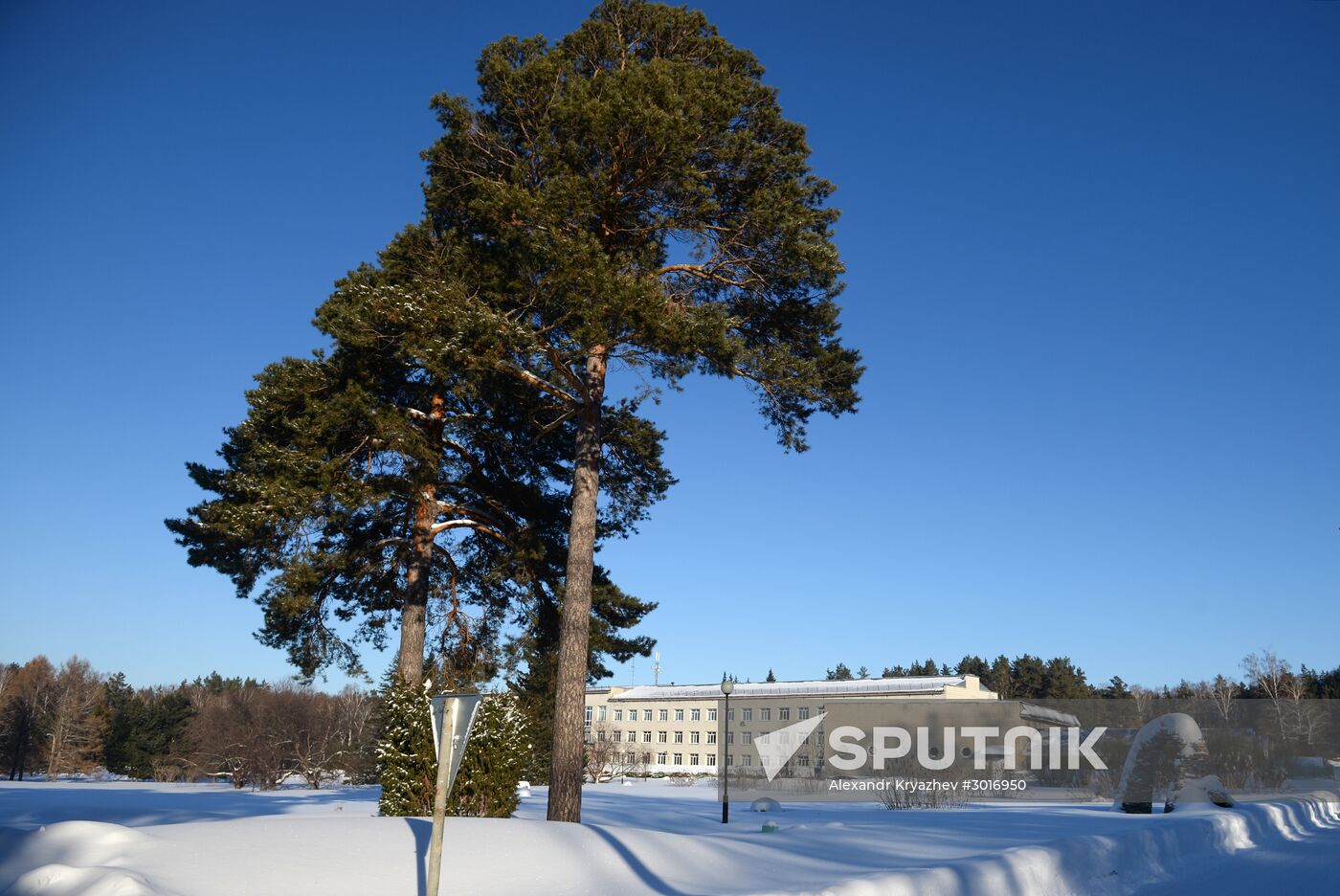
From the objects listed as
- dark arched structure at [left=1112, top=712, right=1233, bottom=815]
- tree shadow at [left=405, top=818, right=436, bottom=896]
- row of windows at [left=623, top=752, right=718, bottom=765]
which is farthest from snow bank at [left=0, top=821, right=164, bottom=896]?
row of windows at [left=623, top=752, right=718, bottom=765]

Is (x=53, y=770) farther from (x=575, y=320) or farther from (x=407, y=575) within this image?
(x=575, y=320)

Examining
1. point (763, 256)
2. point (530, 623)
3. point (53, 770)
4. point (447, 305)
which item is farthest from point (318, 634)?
point (53, 770)

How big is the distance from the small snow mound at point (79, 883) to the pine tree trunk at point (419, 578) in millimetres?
13663

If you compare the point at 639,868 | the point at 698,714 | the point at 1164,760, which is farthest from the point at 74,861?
the point at 698,714

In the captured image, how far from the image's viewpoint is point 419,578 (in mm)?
21625

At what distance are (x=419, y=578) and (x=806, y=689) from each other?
77242mm

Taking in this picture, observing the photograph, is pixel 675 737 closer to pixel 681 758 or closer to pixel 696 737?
pixel 681 758

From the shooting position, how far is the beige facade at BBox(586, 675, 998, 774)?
84.6 m

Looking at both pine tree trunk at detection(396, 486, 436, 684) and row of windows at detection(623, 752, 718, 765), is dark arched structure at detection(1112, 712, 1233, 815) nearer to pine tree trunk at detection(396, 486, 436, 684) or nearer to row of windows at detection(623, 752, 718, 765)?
pine tree trunk at detection(396, 486, 436, 684)

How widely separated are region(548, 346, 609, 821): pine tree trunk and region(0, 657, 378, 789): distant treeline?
1104 inches

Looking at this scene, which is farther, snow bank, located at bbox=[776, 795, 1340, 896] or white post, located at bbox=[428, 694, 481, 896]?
snow bank, located at bbox=[776, 795, 1340, 896]

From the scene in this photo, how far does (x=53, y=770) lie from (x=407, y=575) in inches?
1952

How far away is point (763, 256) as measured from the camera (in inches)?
730

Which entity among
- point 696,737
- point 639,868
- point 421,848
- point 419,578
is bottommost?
point 696,737
